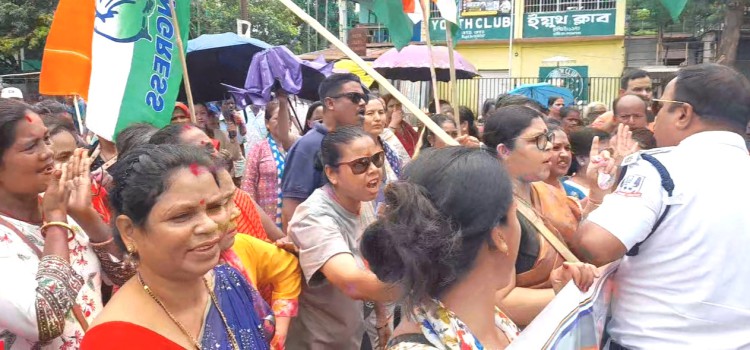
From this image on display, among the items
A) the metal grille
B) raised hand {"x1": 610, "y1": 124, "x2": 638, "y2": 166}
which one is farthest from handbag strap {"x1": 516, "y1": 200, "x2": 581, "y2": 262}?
the metal grille

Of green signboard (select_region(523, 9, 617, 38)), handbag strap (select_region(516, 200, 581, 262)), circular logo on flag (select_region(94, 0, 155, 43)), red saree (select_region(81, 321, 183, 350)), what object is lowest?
red saree (select_region(81, 321, 183, 350))

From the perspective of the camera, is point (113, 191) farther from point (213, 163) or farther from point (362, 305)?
point (362, 305)

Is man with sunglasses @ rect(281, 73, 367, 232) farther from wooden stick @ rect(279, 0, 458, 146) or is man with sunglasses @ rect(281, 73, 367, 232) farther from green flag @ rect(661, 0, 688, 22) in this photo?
green flag @ rect(661, 0, 688, 22)

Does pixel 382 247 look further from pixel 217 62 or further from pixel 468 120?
pixel 217 62

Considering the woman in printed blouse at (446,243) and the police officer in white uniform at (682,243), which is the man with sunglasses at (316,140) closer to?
the police officer in white uniform at (682,243)

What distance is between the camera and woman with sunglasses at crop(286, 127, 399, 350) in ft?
8.57

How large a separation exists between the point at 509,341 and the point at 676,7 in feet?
7.28

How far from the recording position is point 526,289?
2.30m

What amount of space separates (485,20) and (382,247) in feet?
71.8

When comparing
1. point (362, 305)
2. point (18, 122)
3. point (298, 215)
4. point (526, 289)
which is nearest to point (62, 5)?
point (18, 122)

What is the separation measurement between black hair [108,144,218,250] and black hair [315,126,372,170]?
109 cm

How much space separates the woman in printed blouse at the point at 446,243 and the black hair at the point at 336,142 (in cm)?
137

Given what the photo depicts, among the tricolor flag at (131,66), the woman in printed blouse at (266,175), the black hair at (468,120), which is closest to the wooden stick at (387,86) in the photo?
the tricolor flag at (131,66)

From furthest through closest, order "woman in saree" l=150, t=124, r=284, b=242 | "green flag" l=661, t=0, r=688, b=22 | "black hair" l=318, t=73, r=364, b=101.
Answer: "black hair" l=318, t=73, r=364, b=101, "green flag" l=661, t=0, r=688, b=22, "woman in saree" l=150, t=124, r=284, b=242
